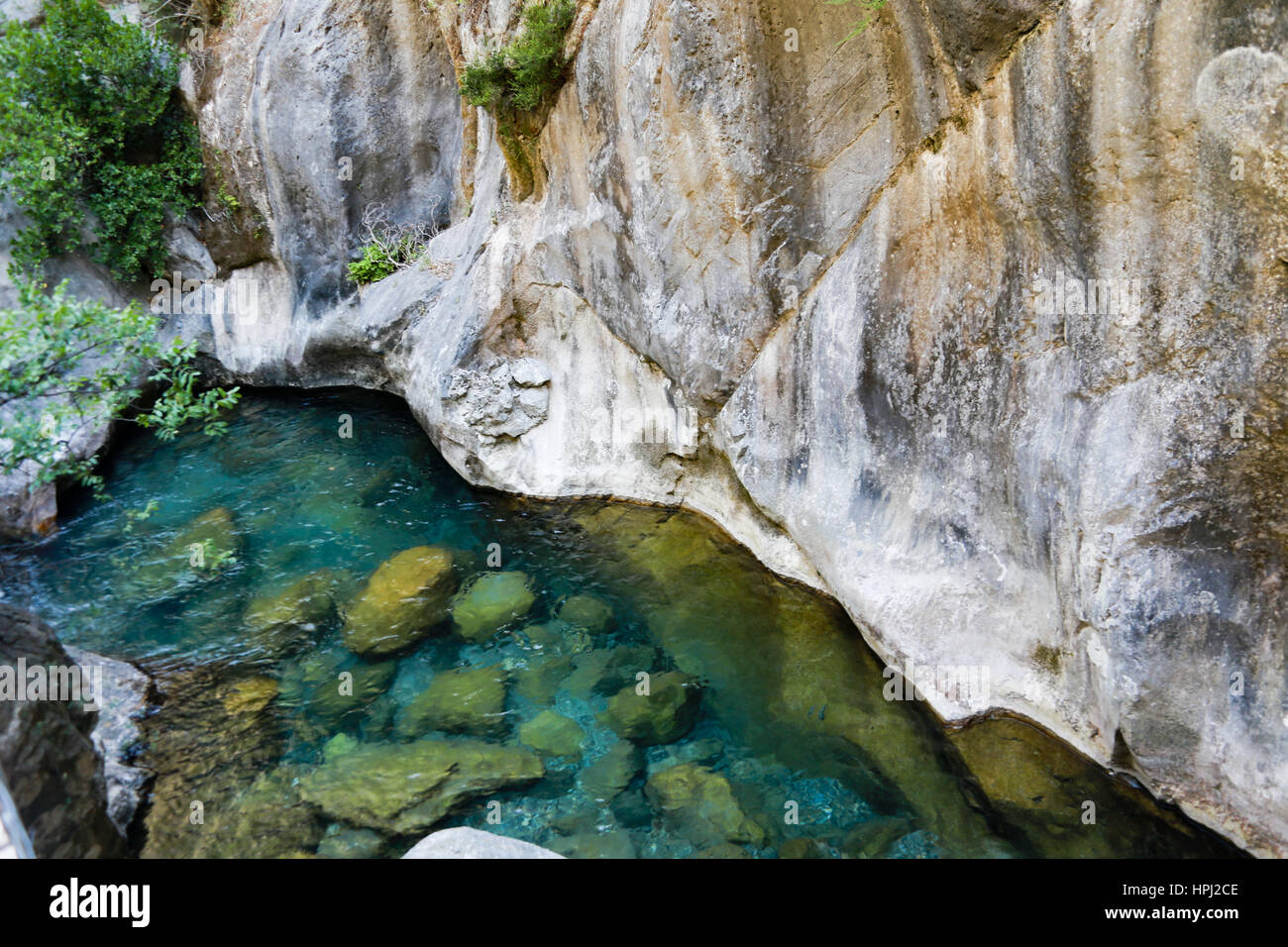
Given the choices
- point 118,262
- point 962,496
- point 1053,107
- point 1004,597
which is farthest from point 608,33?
point 118,262

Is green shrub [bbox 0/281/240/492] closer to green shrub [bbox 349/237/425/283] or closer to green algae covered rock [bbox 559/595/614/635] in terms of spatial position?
green algae covered rock [bbox 559/595/614/635]

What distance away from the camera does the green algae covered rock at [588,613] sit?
996 centimetres

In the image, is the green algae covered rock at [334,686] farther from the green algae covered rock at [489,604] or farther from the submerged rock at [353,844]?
the submerged rock at [353,844]

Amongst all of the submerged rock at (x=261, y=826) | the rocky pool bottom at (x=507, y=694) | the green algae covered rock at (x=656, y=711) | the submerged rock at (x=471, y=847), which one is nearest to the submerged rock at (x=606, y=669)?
the rocky pool bottom at (x=507, y=694)

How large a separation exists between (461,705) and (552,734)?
3.45ft

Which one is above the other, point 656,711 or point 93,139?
point 93,139

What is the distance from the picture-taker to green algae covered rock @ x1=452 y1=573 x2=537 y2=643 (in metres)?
9.90

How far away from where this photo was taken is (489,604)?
10.2 m

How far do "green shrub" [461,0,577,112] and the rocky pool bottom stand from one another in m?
5.47

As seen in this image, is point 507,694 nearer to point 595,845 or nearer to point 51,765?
point 595,845

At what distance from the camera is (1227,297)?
603 cm

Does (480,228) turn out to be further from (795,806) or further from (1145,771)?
(1145,771)

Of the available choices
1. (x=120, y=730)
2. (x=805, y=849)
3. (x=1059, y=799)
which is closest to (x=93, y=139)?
(x=120, y=730)

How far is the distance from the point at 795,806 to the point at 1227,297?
17.1 ft
